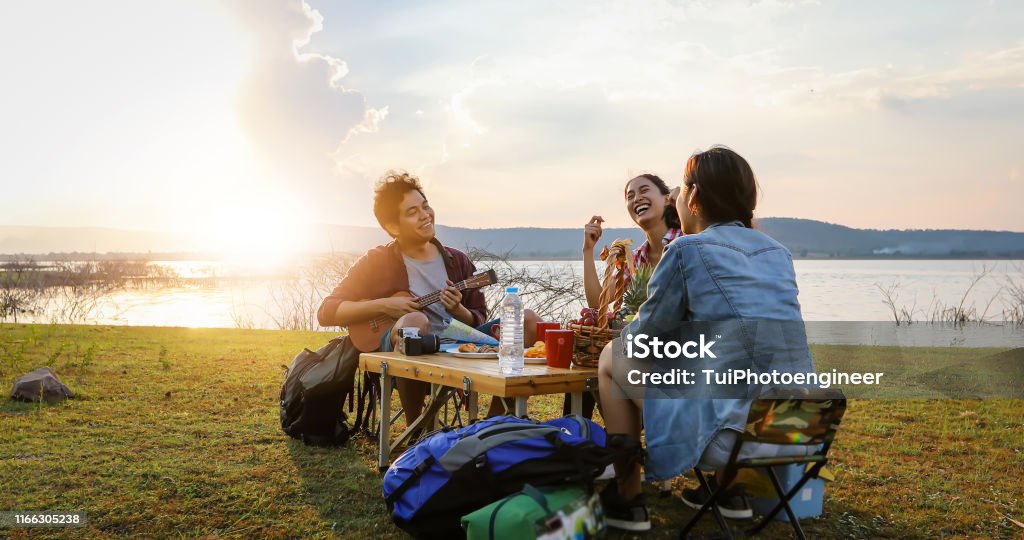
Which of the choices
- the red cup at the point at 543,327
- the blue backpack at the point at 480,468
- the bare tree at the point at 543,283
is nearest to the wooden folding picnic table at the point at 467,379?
the blue backpack at the point at 480,468

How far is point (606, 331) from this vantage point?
2910 mm

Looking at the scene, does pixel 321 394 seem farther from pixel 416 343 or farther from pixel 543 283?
pixel 543 283

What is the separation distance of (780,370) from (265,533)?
196 centimetres

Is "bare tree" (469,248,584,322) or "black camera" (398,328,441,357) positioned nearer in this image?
"black camera" (398,328,441,357)

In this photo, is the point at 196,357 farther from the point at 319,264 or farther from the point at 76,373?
the point at 319,264

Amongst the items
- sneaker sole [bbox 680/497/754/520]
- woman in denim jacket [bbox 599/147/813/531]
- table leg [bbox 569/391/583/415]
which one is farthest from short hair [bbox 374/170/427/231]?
sneaker sole [bbox 680/497/754/520]

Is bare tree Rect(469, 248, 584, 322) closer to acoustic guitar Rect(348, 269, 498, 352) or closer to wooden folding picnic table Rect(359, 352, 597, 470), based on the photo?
acoustic guitar Rect(348, 269, 498, 352)

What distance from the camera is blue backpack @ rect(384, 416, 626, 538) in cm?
240

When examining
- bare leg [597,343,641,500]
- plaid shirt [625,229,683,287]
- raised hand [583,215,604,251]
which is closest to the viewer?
bare leg [597,343,641,500]

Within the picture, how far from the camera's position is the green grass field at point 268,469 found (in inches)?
117

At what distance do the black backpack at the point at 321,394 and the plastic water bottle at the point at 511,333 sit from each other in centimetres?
136

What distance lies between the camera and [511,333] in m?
3.05

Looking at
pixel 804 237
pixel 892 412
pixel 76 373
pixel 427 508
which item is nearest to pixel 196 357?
pixel 76 373

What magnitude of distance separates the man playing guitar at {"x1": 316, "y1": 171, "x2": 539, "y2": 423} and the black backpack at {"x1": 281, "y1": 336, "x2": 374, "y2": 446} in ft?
0.64
